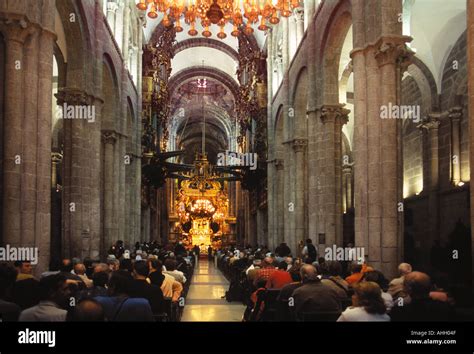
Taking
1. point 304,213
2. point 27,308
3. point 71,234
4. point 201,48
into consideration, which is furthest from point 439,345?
point 201,48

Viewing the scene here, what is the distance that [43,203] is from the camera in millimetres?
12172

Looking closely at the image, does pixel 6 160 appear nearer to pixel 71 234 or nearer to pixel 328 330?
pixel 71 234

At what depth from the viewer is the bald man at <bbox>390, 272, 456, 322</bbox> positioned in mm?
5184

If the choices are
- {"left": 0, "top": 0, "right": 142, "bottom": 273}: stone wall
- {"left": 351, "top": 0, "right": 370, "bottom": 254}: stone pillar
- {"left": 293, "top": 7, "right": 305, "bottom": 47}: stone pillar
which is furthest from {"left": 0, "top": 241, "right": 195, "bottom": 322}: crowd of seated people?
{"left": 293, "top": 7, "right": 305, "bottom": 47}: stone pillar

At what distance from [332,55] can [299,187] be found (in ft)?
22.8

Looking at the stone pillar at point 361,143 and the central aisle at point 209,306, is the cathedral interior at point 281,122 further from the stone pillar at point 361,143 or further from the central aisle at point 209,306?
Result: the central aisle at point 209,306

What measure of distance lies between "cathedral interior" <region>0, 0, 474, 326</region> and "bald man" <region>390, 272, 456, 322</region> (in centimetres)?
429

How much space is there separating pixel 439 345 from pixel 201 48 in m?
40.9

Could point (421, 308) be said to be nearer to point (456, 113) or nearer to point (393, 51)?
point (393, 51)

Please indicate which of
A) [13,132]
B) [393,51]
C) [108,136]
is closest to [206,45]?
[108,136]

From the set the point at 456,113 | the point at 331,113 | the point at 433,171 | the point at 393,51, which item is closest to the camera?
the point at 393,51

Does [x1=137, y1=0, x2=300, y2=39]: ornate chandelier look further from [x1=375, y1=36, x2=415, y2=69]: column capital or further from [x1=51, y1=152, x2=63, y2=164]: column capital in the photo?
[x1=51, y1=152, x2=63, y2=164]: column capital

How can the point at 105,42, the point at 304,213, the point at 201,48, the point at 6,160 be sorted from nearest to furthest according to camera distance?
the point at 6,160 < the point at 105,42 < the point at 304,213 < the point at 201,48

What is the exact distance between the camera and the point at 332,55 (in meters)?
19.5
